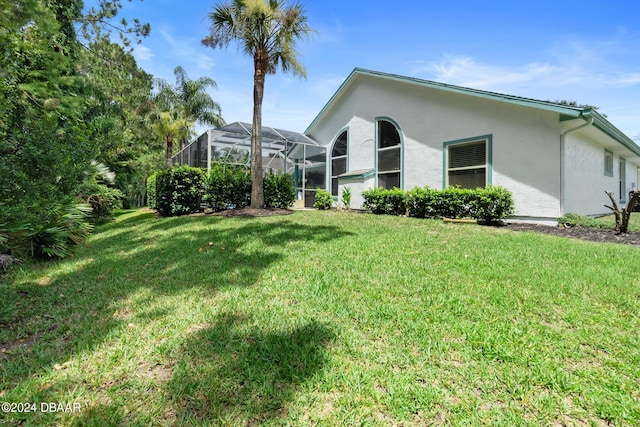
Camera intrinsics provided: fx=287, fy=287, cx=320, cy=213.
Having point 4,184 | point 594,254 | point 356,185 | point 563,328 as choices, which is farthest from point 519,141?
point 4,184

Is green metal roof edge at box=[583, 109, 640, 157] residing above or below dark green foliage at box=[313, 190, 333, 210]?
above

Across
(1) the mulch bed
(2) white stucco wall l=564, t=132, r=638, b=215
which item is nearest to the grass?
(1) the mulch bed

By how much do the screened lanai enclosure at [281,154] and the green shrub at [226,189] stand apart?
2.97 m

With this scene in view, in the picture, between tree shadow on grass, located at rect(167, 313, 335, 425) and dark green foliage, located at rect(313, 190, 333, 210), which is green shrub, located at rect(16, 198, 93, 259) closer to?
tree shadow on grass, located at rect(167, 313, 335, 425)

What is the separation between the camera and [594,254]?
488cm

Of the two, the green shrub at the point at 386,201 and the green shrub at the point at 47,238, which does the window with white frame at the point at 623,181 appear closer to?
the green shrub at the point at 386,201

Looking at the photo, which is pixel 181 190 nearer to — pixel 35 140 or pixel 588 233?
pixel 35 140

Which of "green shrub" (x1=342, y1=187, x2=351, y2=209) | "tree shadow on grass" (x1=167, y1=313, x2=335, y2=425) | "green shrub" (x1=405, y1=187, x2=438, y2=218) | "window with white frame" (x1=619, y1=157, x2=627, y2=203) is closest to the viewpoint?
"tree shadow on grass" (x1=167, y1=313, x2=335, y2=425)

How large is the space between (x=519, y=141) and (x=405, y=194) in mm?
3677

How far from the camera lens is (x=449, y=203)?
29.5ft

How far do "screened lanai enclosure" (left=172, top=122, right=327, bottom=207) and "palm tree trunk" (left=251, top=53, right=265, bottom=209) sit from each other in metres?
3.63

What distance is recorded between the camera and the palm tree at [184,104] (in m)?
24.3

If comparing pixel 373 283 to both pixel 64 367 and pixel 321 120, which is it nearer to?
pixel 64 367

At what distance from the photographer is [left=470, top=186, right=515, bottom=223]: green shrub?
324 inches
